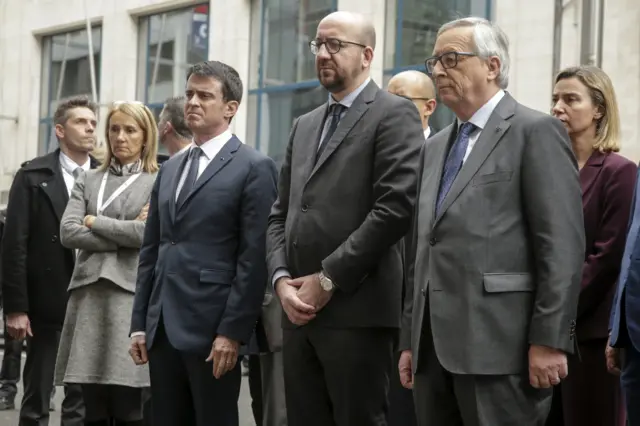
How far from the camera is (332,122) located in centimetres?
589

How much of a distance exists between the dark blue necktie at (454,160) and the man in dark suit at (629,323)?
84 cm

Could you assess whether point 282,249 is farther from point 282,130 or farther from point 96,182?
point 282,130

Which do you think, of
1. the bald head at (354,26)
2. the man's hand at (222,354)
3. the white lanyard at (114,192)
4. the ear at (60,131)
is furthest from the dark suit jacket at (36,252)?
the bald head at (354,26)

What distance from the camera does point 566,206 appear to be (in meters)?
4.85

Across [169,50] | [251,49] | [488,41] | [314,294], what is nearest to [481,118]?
[488,41]

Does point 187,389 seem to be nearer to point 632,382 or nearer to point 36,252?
point 632,382

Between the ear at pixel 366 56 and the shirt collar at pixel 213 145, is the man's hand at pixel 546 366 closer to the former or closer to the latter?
the ear at pixel 366 56

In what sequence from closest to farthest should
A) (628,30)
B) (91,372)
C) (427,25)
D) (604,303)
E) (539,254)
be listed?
(539,254) < (604,303) < (91,372) < (628,30) < (427,25)

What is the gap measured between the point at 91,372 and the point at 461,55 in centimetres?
351

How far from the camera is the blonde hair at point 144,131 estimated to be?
25.3ft

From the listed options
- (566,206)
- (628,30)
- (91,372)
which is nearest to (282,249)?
(566,206)

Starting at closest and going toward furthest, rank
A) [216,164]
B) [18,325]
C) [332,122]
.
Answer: [332,122] → [216,164] → [18,325]

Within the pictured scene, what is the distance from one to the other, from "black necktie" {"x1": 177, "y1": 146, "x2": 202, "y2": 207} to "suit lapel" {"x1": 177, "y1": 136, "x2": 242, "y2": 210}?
4 centimetres

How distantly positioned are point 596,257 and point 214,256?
1890 millimetres
